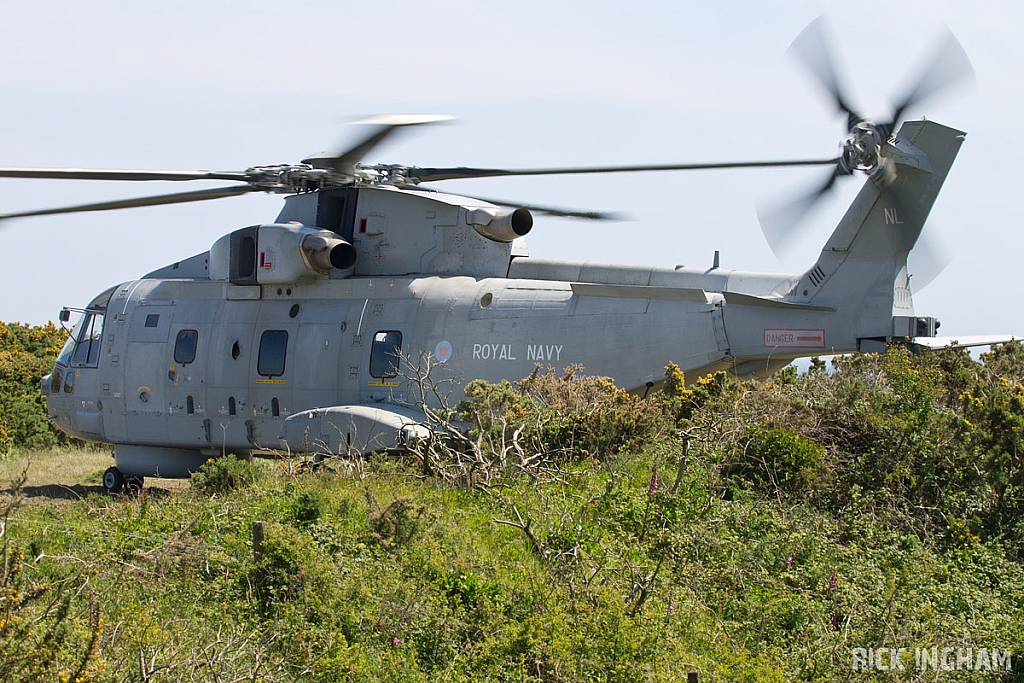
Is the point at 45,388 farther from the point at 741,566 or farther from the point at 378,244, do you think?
the point at 741,566

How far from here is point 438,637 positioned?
6.54 m

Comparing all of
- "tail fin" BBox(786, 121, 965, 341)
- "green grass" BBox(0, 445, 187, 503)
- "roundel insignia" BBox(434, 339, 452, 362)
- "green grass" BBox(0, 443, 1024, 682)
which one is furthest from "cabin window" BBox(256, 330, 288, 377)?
"tail fin" BBox(786, 121, 965, 341)

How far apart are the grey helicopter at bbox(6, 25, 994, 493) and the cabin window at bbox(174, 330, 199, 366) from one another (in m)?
0.03

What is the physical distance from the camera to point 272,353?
13.8m

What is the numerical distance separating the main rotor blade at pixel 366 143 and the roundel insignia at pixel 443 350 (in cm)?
256

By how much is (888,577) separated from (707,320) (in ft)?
14.6

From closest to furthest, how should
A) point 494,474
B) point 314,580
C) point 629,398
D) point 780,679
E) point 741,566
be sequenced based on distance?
point 780,679, point 314,580, point 741,566, point 494,474, point 629,398

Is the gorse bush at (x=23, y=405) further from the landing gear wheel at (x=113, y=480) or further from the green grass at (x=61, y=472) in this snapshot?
the landing gear wheel at (x=113, y=480)

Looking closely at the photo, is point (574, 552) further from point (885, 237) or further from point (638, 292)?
point (885, 237)

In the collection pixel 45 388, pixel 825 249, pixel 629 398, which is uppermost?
pixel 825 249

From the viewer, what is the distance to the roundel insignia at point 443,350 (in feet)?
41.6

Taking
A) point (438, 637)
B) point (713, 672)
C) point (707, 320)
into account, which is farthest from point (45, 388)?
point (713, 672)

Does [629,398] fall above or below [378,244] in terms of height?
below

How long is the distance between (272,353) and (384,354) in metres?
1.82
